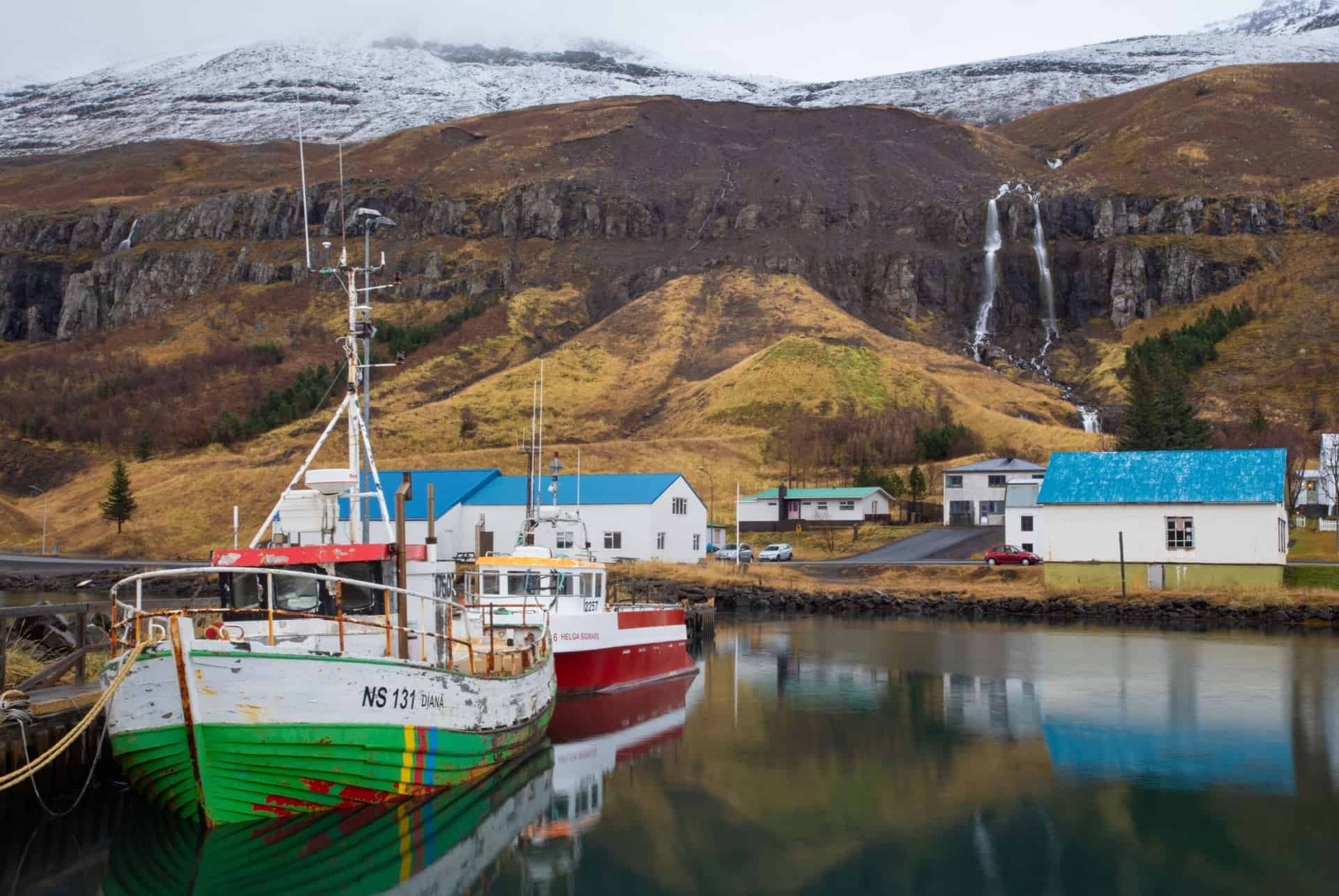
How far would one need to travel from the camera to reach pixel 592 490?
79.1 m

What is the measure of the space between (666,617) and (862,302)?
520 ft

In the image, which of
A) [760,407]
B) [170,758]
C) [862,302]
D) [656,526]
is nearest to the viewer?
[170,758]

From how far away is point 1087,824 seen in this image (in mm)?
23578

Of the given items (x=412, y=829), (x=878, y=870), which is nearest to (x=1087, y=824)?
(x=878, y=870)

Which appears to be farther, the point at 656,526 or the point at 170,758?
the point at 656,526

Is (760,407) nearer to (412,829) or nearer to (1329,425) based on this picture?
(1329,425)

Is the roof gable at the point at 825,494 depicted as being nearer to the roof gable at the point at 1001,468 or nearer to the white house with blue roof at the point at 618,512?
the roof gable at the point at 1001,468

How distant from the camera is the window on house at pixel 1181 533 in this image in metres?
62.1

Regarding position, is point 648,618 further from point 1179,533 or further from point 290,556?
point 1179,533

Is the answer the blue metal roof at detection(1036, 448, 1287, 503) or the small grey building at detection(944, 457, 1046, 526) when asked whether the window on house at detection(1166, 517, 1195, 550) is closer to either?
the blue metal roof at detection(1036, 448, 1287, 503)

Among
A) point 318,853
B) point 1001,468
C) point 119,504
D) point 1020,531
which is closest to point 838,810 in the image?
point 318,853

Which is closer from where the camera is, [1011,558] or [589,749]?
[589,749]

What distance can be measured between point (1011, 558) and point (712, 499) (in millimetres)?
37996

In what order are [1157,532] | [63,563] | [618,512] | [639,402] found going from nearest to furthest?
1. [1157,532]
2. [618,512]
3. [63,563]
4. [639,402]
